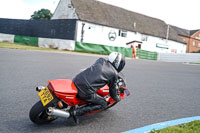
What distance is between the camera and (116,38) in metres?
36.4

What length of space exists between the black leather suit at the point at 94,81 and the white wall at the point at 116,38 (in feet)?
88.6

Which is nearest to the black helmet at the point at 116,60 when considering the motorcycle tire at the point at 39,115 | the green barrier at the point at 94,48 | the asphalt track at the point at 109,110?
the asphalt track at the point at 109,110

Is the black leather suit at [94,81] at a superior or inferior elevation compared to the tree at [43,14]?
inferior

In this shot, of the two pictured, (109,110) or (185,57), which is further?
(185,57)

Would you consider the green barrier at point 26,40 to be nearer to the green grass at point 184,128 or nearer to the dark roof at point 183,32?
the green grass at point 184,128

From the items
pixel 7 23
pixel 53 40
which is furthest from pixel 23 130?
pixel 7 23

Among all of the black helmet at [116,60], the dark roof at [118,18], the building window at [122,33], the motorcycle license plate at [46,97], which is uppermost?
the dark roof at [118,18]

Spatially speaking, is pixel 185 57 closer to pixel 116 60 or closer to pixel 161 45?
pixel 161 45

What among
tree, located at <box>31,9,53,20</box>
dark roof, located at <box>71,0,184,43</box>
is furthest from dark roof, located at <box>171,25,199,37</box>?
tree, located at <box>31,9,53,20</box>

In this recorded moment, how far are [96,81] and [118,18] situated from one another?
117ft

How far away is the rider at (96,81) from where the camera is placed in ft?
12.6

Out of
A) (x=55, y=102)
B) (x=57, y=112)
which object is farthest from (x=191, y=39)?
(x=57, y=112)

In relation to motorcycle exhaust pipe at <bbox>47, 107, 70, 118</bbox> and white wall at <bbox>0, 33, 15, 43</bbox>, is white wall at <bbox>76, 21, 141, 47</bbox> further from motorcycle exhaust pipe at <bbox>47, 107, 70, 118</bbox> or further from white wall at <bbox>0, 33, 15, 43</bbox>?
motorcycle exhaust pipe at <bbox>47, 107, 70, 118</bbox>

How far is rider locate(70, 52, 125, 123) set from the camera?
12.6ft
